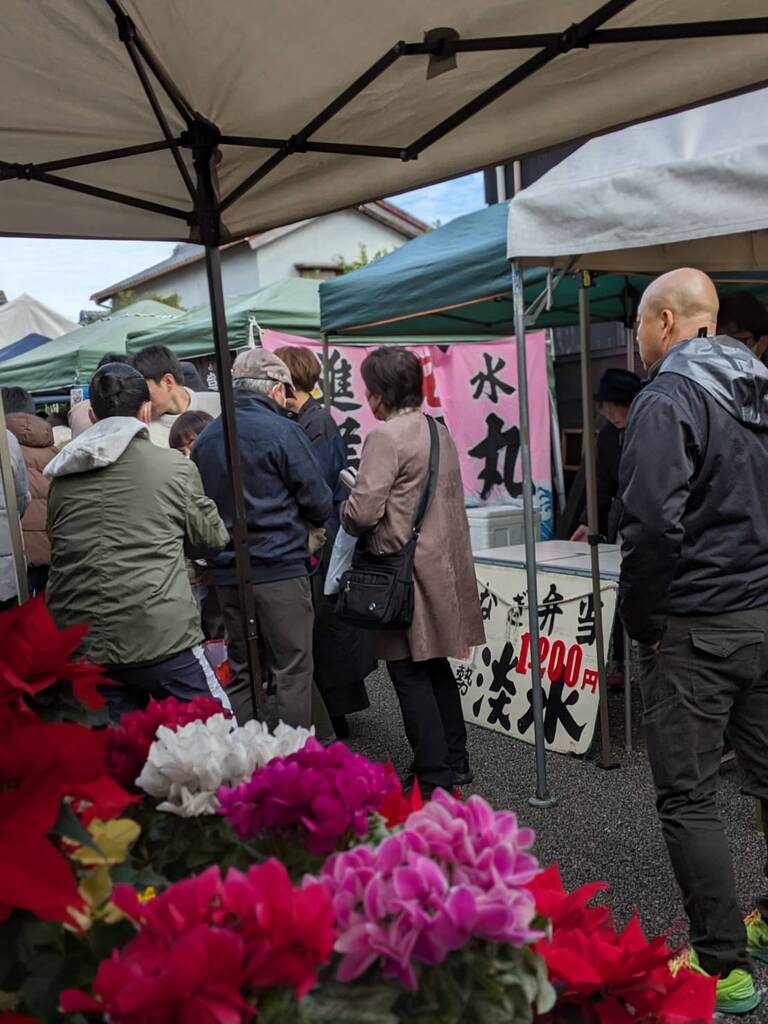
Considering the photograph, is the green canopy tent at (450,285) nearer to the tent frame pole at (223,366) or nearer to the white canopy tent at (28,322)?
the tent frame pole at (223,366)

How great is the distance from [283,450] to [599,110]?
1793 mm

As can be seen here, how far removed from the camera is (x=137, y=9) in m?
1.78

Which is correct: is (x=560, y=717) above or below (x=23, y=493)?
below

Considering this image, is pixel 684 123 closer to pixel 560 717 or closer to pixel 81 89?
pixel 81 89

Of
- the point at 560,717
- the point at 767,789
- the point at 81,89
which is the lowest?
the point at 560,717

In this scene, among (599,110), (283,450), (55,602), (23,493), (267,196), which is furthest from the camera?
(23,493)

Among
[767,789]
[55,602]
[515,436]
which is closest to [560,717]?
[767,789]

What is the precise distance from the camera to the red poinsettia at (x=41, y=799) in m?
0.63

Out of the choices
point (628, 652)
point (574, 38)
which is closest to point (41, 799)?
point (574, 38)

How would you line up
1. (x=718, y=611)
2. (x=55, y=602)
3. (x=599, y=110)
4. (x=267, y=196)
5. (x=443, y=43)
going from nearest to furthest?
(x=443, y=43) < (x=599, y=110) < (x=718, y=611) < (x=267, y=196) < (x=55, y=602)

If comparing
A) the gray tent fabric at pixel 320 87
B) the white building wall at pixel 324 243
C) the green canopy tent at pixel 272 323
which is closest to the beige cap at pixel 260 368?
the gray tent fabric at pixel 320 87

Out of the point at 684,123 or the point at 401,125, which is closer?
the point at 401,125

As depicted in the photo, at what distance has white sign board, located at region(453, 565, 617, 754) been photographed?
398 centimetres

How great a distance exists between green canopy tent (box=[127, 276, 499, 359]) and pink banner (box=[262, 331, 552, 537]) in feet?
0.57
